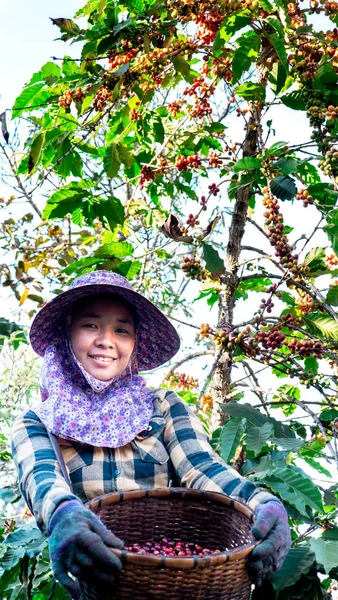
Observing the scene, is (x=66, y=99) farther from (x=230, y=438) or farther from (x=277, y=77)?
(x=230, y=438)

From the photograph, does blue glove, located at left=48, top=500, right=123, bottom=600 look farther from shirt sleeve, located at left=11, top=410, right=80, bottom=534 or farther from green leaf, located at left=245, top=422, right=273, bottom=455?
green leaf, located at left=245, top=422, right=273, bottom=455

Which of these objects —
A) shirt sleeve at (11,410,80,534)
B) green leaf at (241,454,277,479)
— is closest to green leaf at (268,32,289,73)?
green leaf at (241,454,277,479)

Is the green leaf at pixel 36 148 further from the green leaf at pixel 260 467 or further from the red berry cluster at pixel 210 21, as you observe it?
the green leaf at pixel 260 467

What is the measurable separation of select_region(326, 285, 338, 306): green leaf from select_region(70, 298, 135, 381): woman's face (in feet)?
2.67

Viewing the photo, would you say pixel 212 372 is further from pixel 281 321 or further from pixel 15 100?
pixel 15 100

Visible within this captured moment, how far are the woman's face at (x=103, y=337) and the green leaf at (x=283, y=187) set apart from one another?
661 millimetres

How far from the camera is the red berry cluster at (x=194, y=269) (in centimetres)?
225

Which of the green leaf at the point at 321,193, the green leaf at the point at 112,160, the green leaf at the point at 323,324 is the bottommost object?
the green leaf at the point at 323,324

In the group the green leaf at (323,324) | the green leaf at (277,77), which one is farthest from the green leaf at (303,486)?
the green leaf at (277,77)

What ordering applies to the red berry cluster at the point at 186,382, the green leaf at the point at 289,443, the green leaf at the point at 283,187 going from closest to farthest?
the green leaf at the point at 289,443
the green leaf at the point at 283,187
the red berry cluster at the point at 186,382

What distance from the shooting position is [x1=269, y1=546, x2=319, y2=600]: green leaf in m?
1.35

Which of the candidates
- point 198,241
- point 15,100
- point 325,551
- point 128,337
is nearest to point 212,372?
point 198,241

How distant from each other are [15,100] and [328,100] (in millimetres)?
972

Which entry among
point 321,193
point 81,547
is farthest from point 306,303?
point 81,547
